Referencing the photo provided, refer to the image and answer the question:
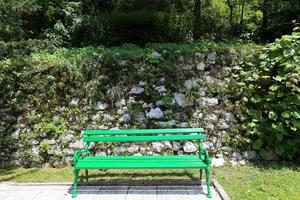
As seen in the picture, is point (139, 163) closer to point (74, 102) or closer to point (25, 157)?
point (74, 102)

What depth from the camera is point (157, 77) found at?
7.15 meters

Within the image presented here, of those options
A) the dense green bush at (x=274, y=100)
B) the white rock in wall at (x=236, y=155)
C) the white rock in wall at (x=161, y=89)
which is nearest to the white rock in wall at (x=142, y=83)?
the white rock in wall at (x=161, y=89)

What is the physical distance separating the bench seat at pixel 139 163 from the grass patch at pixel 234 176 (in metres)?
0.56

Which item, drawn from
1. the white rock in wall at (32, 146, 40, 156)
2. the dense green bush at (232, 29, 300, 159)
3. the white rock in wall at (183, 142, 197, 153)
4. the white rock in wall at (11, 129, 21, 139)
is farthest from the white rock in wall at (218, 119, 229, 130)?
the white rock in wall at (11, 129, 21, 139)

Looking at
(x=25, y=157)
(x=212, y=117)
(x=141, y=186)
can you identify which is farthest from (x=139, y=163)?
(x=25, y=157)

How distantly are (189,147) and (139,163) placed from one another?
188 cm

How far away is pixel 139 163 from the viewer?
5016 millimetres

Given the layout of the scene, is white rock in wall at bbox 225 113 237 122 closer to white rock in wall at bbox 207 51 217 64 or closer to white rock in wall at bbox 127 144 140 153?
white rock in wall at bbox 207 51 217 64

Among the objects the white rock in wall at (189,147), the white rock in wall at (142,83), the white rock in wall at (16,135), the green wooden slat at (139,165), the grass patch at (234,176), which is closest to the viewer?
the green wooden slat at (139,165)

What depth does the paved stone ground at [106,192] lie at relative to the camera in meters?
4.93

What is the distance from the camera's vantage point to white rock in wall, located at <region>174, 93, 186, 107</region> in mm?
6980

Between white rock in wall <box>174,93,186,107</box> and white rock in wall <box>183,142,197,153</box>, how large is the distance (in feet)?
2.67

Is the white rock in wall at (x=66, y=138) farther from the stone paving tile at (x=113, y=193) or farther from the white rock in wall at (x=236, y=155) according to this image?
the white rock in wall at (x=236, y=155)

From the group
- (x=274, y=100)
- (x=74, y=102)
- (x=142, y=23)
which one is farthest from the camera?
(x=142, y=23)
